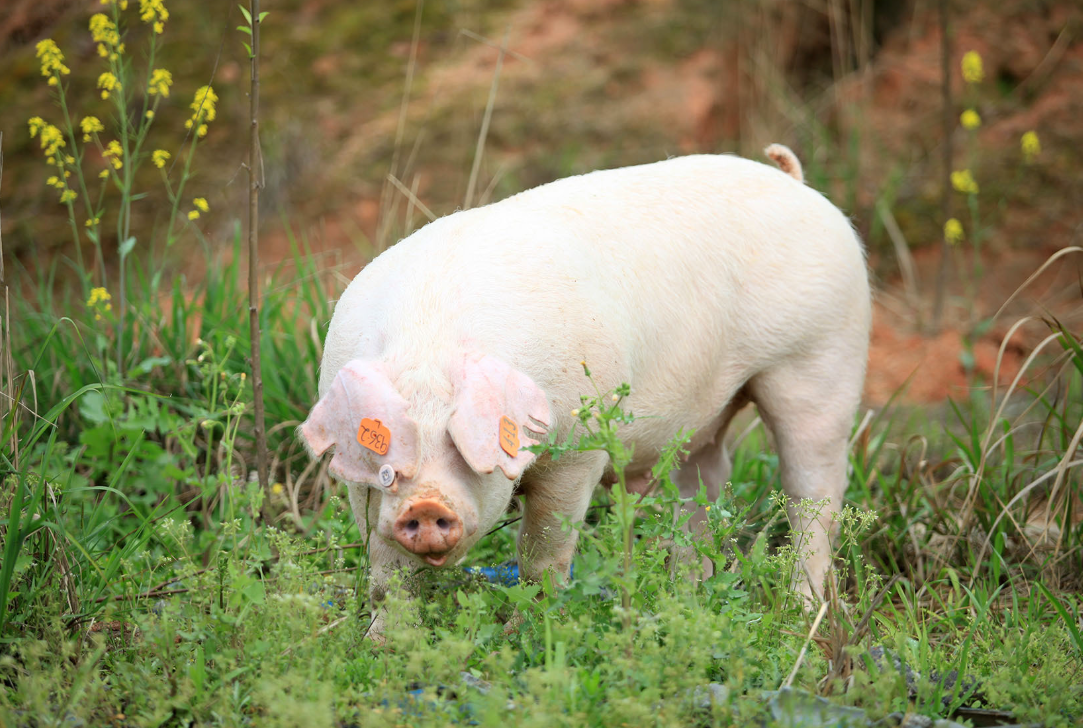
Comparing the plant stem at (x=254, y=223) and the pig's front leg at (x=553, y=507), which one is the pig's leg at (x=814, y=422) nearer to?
the pig's front leg at (x=553, y=507)

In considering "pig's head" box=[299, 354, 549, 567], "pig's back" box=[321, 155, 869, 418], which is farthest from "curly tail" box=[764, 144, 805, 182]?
"pig's head" box=[299, 354, 549, 567]

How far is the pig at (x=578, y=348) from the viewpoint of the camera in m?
2.28

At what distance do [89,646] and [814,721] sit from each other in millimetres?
1698

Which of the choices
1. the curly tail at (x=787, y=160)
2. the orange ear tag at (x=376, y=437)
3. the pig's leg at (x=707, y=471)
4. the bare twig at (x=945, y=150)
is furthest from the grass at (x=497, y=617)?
the bare twig at (x=945, y=150)

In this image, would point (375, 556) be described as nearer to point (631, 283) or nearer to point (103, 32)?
point (631, 283)

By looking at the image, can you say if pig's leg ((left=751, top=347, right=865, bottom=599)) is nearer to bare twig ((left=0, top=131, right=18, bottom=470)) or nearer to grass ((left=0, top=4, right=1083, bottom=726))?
grass ((left=0, top=4, right=1083, bottom=726))

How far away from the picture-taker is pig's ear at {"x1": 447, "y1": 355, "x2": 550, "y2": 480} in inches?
87.6

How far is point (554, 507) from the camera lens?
276cm

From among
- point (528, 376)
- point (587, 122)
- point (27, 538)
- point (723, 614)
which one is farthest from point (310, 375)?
point (587, 122)

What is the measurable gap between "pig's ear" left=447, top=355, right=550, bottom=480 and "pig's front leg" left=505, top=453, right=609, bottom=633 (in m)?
0.35

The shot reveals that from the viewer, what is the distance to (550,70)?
7.83 metres

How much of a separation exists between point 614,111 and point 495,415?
5698 millimetres

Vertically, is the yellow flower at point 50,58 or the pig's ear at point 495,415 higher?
the yellow flower at point 50,58

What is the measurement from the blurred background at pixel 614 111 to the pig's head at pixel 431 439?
408cm
